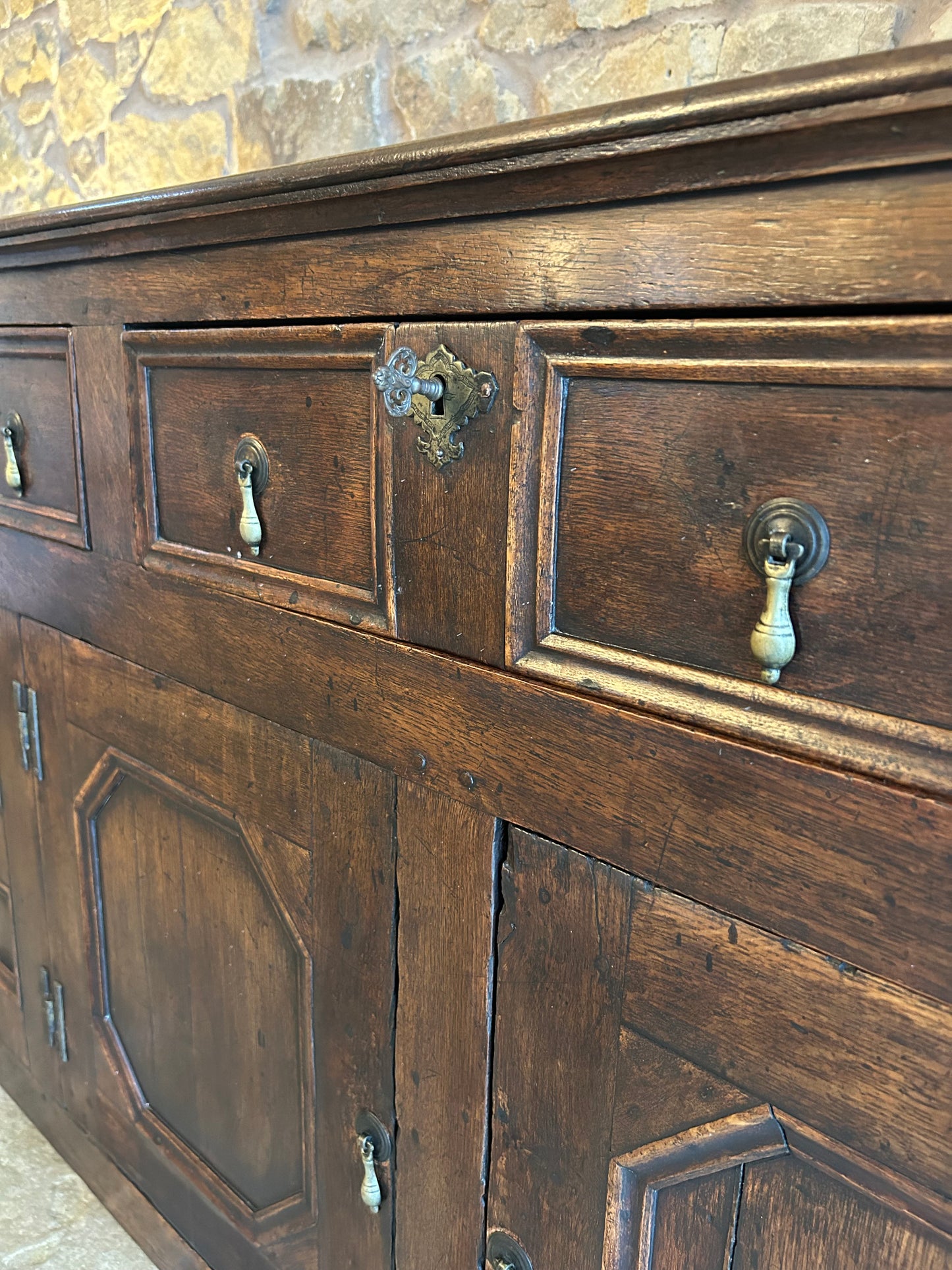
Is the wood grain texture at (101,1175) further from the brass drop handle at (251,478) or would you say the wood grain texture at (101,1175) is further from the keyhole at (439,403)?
the keyhole at (439,403)

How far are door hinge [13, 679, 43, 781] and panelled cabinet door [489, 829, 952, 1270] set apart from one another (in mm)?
682

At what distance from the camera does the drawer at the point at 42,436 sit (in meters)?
Result: 0.83

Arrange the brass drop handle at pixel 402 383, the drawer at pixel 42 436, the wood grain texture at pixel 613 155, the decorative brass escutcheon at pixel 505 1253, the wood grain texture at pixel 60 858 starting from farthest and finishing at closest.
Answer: the wood grain texture at pixel 60 858 → the drawer at pixel 42 436 → the decorative brass escutcheon at pixel 505 1253 → the brass drop handle at pixel 402 383 → the wood grain texture at pixel 613 155

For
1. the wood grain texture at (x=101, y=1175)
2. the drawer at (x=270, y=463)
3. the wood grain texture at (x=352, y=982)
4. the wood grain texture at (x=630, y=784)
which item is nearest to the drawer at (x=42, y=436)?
the drawer at (x=270, y=463)

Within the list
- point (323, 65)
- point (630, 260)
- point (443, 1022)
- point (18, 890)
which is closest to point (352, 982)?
point (443, 1022)

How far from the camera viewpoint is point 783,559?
1.27 ft

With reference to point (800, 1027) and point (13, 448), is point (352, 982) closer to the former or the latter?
point (800, 1027)

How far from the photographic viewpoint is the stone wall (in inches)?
28.5

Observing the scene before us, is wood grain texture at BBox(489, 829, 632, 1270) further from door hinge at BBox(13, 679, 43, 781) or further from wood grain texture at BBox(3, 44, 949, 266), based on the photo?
door hinge at BBox(13, 679, 43, 781)

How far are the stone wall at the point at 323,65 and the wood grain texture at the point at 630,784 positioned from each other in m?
0.59

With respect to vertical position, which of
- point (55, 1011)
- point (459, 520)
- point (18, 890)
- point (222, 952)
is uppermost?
point (459, 520)

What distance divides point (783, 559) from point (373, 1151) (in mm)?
578

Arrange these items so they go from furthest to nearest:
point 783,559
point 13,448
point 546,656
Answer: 1. point 13,448
2. point 546,656
3. point 783,559

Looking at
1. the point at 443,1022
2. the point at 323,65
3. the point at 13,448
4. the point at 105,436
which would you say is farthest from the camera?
the point at 323,65
